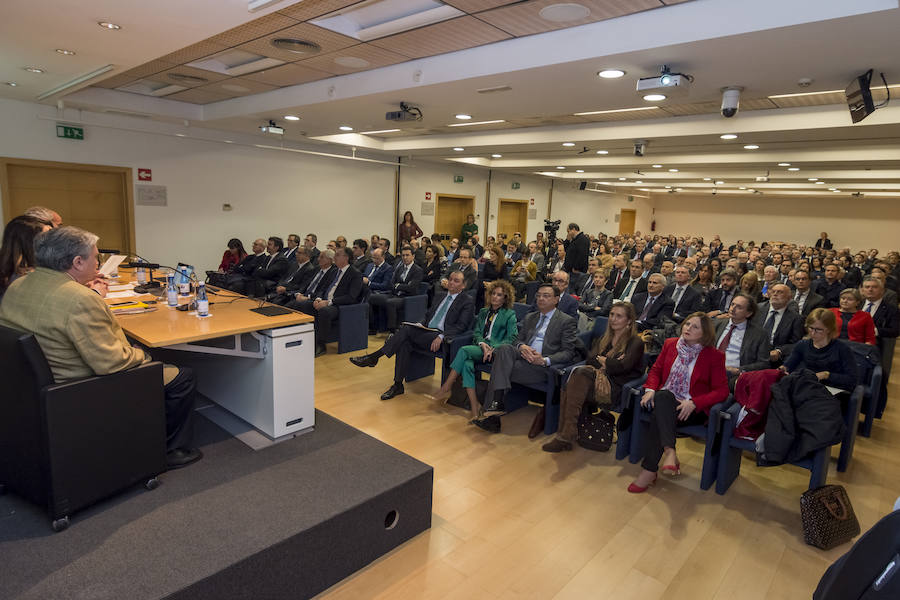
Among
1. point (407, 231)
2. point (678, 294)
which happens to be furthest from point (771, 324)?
point (407, 231)

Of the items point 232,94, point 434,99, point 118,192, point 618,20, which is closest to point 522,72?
point 618,20

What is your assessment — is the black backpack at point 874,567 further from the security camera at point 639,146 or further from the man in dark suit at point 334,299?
the security camera at point 639,146

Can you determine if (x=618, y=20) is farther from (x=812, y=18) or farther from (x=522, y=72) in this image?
(x=812, y=18)

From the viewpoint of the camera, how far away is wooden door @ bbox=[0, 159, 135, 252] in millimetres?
6676

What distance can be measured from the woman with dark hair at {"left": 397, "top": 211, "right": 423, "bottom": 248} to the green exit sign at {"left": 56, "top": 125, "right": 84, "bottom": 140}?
5905 mm

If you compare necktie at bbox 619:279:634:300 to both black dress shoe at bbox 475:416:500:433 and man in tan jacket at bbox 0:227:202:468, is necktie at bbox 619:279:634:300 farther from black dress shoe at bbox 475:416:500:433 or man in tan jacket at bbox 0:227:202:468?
man in tan jacket at bbox 0:227:202:468

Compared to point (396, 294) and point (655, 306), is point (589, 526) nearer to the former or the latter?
point (655, 306)

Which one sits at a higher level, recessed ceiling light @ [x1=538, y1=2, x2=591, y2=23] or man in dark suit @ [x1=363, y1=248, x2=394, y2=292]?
recessed ceiling light @ [x1=538, y1=2, x2=591, y2=23]

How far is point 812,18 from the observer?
2.70 metres

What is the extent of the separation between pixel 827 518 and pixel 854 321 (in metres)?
2.33

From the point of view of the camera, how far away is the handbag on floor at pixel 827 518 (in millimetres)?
2668

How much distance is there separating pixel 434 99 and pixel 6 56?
3681mm

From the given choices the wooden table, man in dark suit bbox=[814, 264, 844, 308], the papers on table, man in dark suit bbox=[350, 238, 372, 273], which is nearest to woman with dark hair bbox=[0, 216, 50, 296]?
the wooden table

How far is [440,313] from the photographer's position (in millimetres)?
4750
